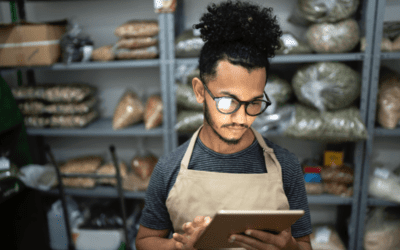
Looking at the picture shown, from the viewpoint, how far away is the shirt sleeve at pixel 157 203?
99cm

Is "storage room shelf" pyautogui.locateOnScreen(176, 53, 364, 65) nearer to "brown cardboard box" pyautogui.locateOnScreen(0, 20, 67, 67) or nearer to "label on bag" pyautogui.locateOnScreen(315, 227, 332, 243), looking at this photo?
"label on bag" pyautogui.locateOnScreen(315, 227, 332, 243)

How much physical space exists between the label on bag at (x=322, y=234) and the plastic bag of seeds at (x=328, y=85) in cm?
101

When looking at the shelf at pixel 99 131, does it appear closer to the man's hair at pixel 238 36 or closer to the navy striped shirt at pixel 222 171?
the navy striped shirt at pixel 222 171

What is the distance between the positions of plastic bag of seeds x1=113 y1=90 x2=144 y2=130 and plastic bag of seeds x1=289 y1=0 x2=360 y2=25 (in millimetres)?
1345

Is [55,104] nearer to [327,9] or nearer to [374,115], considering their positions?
[327,9]

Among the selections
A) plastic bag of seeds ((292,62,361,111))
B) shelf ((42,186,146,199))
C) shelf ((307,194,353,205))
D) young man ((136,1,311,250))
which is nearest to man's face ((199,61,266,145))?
young man ((136,1,311,250))

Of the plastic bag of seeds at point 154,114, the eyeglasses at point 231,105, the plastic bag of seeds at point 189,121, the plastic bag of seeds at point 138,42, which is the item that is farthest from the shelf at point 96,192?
the eyeglasses at point 231,105

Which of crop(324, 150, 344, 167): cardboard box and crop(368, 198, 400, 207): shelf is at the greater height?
crop(324, 150, 344, 167): cardboard box

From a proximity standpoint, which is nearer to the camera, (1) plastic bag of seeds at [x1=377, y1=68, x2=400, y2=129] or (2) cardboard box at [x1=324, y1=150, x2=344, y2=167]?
(1) plastic bag of seeds at [x1=377, y1=68, x2=400, y2=129]

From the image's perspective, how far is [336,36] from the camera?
170 cm

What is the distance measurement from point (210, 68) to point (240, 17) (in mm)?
175

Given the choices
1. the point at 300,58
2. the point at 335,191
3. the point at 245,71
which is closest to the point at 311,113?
the point at 300,58

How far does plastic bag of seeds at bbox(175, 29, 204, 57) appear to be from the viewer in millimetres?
1837

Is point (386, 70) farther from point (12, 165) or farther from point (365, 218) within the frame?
point (12, 165)
